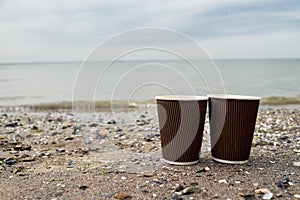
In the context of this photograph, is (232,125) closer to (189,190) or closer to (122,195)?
(189,190)

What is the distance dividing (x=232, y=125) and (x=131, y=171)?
1.25 m

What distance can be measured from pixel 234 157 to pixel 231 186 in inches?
26.8

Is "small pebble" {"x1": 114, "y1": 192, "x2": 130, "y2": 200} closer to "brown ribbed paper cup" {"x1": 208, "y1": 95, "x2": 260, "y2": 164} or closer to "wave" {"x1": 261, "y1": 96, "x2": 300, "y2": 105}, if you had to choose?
"brown ribbed paper cup" {"x1": 208, "y1": 95, "x2": 260, "y2": 164}

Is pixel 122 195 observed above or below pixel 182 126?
below

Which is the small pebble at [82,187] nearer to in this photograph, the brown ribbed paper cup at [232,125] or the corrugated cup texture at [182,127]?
the corrugated cup texture at [182,127]

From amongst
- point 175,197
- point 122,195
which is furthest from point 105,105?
point 175,197

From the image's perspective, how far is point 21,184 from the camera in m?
3.31

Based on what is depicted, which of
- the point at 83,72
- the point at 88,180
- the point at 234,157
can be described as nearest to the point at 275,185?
the point at 234,157

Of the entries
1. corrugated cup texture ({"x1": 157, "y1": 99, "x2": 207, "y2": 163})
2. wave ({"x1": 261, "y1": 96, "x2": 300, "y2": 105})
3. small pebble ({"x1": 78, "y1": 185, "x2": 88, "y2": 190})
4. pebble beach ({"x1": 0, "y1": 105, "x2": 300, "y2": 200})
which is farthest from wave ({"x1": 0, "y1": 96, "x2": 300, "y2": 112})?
small pebble ({"x1": 78, "y1": 185, "x2": 88, "y2": 190})

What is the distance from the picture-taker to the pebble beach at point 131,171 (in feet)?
9.97

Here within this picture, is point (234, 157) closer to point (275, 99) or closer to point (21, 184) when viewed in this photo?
point (21, 184)

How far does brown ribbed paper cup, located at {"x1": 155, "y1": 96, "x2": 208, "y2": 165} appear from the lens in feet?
11.9

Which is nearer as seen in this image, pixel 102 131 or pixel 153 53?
pixel 153 53

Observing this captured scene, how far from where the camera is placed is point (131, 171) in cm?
369
